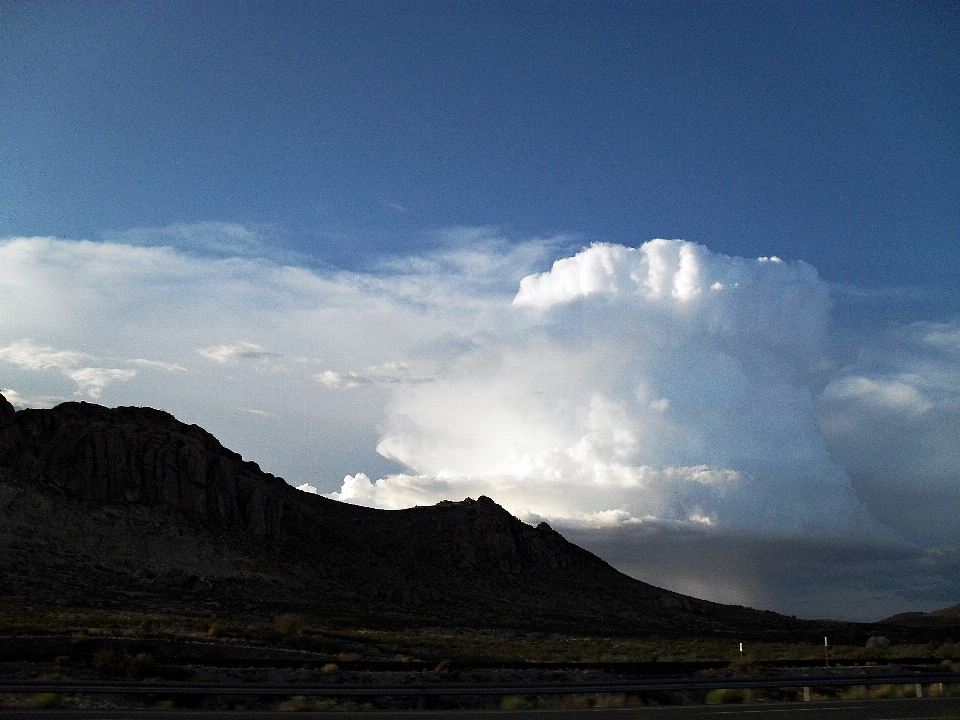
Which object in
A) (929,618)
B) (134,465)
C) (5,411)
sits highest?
(5,411)

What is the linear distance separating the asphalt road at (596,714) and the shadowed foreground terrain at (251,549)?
50875 millimetres

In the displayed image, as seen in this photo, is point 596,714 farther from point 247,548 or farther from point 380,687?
point 247,548

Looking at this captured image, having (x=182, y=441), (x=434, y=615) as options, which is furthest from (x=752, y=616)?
(x=182, y=441)

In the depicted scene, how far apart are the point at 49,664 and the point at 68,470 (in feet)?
269

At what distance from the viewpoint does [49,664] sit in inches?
1013

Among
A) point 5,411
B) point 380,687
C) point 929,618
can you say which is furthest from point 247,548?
point 929,618

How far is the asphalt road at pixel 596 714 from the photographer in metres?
17.0

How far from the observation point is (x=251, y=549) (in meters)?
98.4

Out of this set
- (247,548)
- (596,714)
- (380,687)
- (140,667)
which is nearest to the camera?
(596,714)

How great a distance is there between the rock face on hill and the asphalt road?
53.6 m

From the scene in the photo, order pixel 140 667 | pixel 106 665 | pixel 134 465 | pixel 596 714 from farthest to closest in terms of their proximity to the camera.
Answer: pixel 134 465 < pixel 106 665 < pixel 140 667 < pixel 596 714

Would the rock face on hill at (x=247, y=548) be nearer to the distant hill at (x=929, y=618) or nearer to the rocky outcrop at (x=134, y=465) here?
the rocky outcrop at (x=134, y=465)

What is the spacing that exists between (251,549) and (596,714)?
87174mm

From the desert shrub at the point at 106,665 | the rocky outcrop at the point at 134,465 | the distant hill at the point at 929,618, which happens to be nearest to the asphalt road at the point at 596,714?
the desert shrub at the point at 106,665
